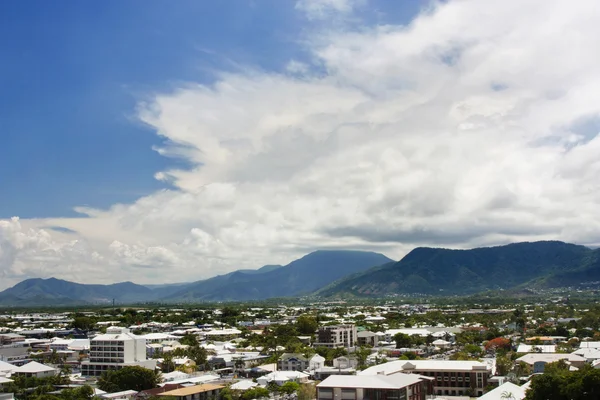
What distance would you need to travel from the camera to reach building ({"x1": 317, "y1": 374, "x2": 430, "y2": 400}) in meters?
41.9

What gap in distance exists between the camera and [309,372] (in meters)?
63.3

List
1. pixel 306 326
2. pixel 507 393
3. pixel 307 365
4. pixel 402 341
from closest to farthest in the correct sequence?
pixel 507 393, pixel 307 365, pixel 402 341, pixel 306 326

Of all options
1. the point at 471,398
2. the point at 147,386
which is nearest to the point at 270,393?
the point at 147,386

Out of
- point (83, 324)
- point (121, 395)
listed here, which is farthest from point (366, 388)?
point (83, 324)

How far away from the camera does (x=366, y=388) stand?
42.0m

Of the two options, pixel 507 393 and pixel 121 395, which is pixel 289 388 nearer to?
pixel 121 395

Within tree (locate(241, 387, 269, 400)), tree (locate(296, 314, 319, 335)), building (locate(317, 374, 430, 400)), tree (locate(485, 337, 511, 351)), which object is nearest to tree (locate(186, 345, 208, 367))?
tree (locate(241, 387, 269, 400))

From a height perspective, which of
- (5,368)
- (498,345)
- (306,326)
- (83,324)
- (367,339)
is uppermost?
(83,324)

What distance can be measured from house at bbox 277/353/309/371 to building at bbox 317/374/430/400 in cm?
2202

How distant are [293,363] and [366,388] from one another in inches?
1009

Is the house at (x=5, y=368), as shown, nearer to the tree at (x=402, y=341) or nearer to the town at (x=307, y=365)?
the town at (x=307, y=365)

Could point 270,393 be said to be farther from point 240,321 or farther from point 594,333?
point 240,321

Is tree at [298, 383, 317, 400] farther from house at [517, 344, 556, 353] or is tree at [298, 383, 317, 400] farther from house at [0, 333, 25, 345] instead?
house at [0, 333, 25, 345]

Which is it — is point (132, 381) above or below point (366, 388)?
below
